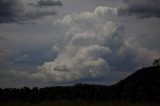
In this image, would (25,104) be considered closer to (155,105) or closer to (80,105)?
(80,105)

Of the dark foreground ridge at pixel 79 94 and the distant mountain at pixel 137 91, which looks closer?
the dark foreground ridge at pixel 79 94

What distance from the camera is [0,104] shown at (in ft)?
80.4

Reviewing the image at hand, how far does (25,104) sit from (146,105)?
7576 mm

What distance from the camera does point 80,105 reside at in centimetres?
2389

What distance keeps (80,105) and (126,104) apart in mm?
2885

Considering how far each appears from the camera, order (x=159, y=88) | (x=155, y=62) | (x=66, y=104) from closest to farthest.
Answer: (x=66, y=104) < (x=159, y=88) < (x=155, y=62)

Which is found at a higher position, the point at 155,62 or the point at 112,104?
the point at 155,62

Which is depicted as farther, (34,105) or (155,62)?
(155,62)

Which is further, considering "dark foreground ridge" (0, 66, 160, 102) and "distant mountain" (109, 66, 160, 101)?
"distant mountain" (109, 66, 160, 101)

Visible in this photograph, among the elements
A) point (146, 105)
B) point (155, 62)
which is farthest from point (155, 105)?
point (155, 62)

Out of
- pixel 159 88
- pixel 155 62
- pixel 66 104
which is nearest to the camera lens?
pixel 66 104

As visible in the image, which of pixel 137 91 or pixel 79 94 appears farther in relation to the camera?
pixel 137 91

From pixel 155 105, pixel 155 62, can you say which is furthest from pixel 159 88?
pixel 155 105

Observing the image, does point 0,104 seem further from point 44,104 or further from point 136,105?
point 136,105
